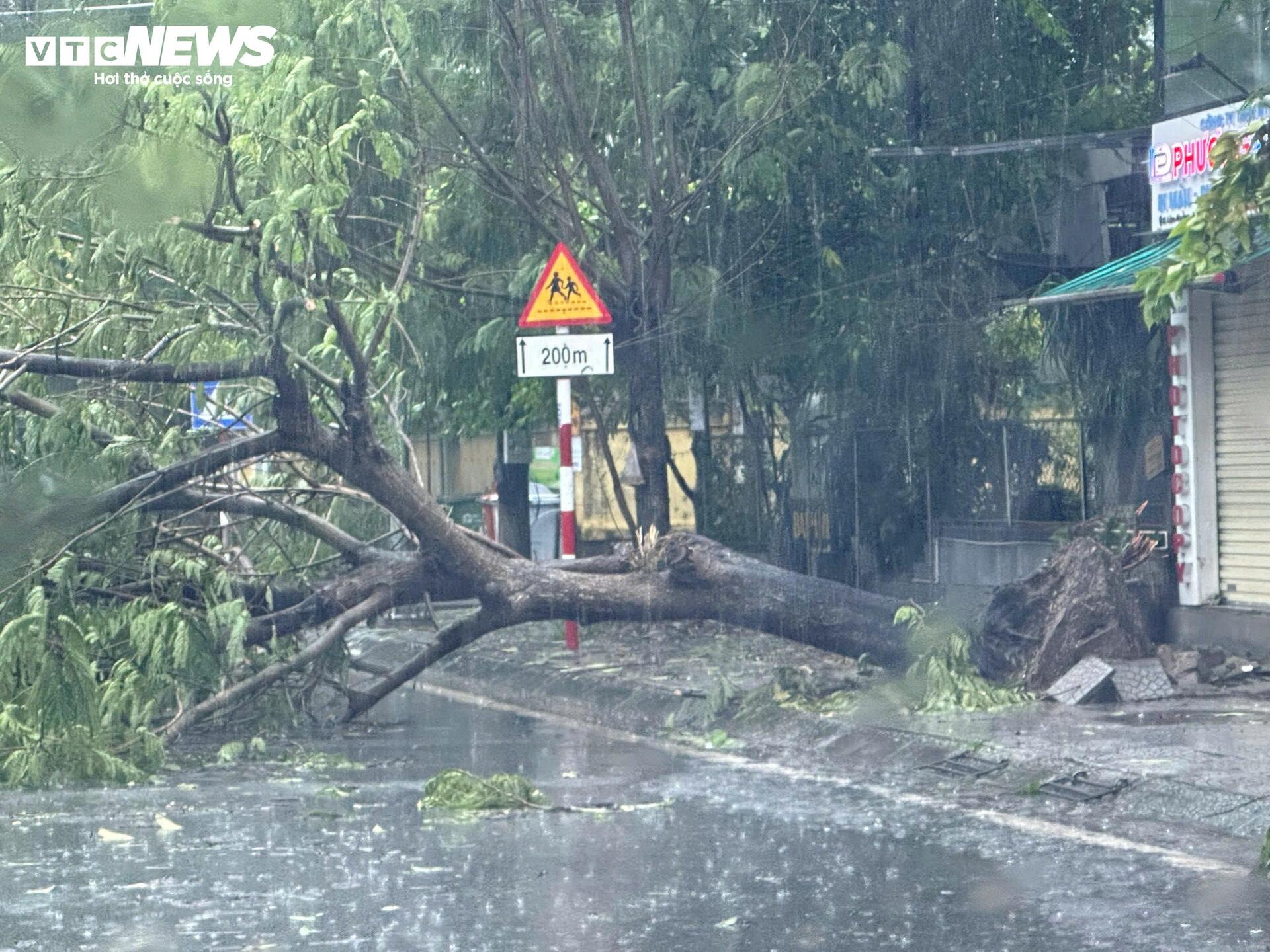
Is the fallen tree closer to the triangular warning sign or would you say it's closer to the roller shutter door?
the triangular warning sign

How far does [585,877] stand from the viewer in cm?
645

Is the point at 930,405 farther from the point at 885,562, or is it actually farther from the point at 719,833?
the point at 719,833

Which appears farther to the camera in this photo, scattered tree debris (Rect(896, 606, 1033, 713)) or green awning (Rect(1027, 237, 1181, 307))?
green awning (Rect(1027, 237, 1181, 307))

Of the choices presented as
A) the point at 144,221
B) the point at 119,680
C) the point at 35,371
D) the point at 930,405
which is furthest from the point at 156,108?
the point at 930,405

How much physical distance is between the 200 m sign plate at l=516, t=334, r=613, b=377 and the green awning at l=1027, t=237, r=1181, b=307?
309cm

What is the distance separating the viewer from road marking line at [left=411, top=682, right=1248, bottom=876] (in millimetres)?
6602

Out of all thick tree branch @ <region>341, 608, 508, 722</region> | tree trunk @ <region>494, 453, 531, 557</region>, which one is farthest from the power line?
tree trunk @ <region>494, 453, 531, 557</region>

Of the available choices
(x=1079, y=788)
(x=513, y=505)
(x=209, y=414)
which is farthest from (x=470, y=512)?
(x=1079, y=788)

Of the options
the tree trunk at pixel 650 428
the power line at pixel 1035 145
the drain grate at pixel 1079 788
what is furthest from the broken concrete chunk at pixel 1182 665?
the tree trunk at pixel 650 428

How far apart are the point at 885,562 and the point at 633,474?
2.63m

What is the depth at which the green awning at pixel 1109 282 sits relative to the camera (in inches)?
445

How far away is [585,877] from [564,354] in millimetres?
6081

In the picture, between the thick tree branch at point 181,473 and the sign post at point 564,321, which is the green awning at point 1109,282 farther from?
the thick tree branch at point 181,473

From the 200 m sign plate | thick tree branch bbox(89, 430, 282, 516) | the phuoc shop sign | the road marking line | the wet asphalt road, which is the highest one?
the phuoc shop sign
